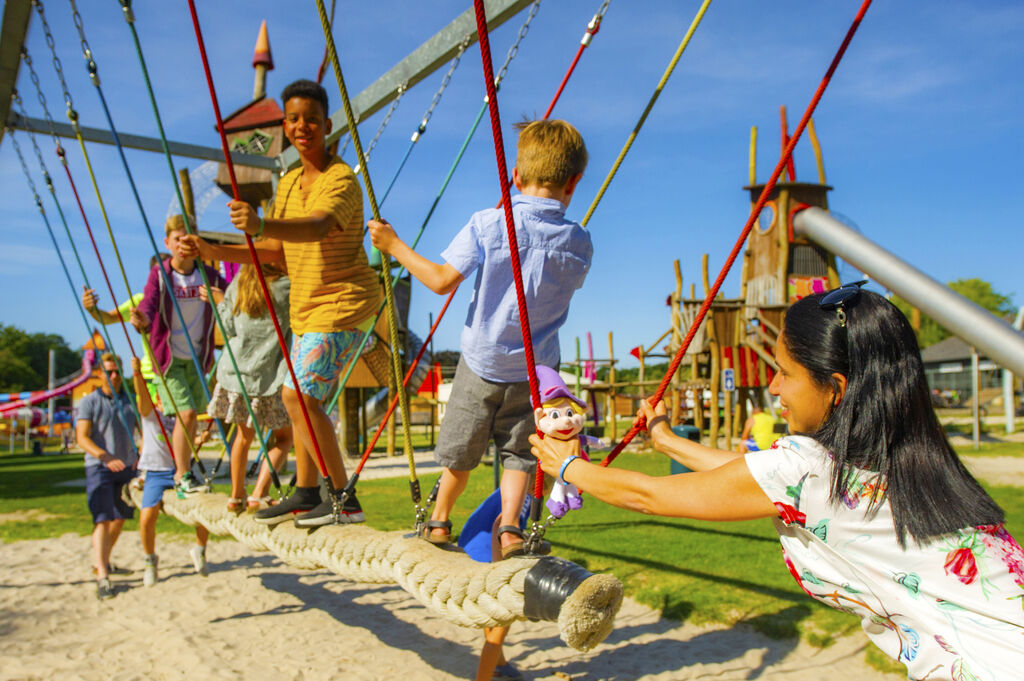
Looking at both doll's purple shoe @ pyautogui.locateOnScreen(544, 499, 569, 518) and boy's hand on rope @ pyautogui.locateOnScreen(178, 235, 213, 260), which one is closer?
doll's purple shoe @ pyautogui.locateOnScreen(544, 499, 569, 518)

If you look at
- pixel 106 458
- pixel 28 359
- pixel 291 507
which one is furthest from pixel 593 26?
pixel 28 359

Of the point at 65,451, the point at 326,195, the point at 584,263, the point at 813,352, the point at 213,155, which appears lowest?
the point at 65,451

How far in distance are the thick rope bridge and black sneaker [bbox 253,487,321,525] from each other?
43mm

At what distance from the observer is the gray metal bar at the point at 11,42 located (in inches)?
144

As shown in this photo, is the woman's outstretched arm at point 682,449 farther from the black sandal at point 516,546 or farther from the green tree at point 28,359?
the green tree at point 28,359

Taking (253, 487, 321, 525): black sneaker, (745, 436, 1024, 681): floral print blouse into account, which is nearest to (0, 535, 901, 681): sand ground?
(253, 487, 321, 525): black sneaker

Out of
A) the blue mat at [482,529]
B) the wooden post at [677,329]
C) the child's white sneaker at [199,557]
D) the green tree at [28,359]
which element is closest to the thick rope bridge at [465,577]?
the blue mat at [482,529]

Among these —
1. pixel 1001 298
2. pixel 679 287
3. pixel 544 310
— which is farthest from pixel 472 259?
pixel 1001 298

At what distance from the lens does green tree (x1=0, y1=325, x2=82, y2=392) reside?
4775cm

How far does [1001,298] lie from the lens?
51.8 meters

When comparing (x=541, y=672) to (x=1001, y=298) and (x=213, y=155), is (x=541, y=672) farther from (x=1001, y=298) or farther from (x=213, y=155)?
(x=1001, y=298)

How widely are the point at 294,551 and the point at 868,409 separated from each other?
2286 mm

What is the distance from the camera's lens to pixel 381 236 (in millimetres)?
2244

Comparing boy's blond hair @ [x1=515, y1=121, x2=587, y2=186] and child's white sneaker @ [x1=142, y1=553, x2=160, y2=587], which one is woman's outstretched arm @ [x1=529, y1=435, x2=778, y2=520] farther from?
child's white sneaker @ [x1=142, y1=553, x2=160, y2=587]
